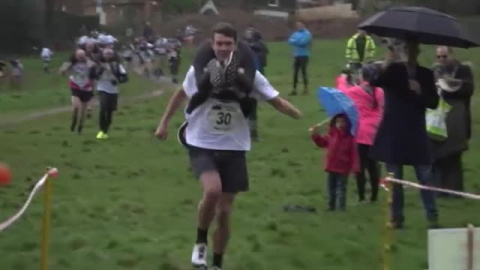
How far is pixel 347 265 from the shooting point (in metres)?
10.4

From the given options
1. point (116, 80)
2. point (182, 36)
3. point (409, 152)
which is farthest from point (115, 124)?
point (182, 36)

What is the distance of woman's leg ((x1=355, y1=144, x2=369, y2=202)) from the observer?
13.6 m

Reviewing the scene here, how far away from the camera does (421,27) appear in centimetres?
1116

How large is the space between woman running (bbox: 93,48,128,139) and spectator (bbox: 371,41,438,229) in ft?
36.8

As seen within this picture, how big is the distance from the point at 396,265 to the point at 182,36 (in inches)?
1910

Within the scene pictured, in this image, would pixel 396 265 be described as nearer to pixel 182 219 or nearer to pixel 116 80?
pixel 182 219

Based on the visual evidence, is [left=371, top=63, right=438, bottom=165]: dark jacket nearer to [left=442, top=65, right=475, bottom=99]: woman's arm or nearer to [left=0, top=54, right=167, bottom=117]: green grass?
[left=442, top=65, right=475, bottom=99]: woman's arm

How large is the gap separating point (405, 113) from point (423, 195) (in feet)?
3.30

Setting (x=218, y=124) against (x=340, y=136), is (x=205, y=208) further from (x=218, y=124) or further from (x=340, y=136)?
(x=340, y=136)

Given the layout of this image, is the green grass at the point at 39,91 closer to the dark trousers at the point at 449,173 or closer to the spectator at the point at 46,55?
the spectator at the point at 46,55

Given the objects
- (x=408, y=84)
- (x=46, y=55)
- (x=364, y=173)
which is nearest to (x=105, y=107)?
(x=46, y=55)

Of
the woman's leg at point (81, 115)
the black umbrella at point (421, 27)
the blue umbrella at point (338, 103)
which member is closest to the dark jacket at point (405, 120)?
the black umbrella at point (421, 27)

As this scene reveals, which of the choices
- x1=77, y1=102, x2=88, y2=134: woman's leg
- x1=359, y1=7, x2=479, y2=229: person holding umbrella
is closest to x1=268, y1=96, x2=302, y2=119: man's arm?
x1=359, y1=7, x2=479, y2=229: person holding umbrella

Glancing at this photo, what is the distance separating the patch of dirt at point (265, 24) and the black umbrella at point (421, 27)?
2118 inches
